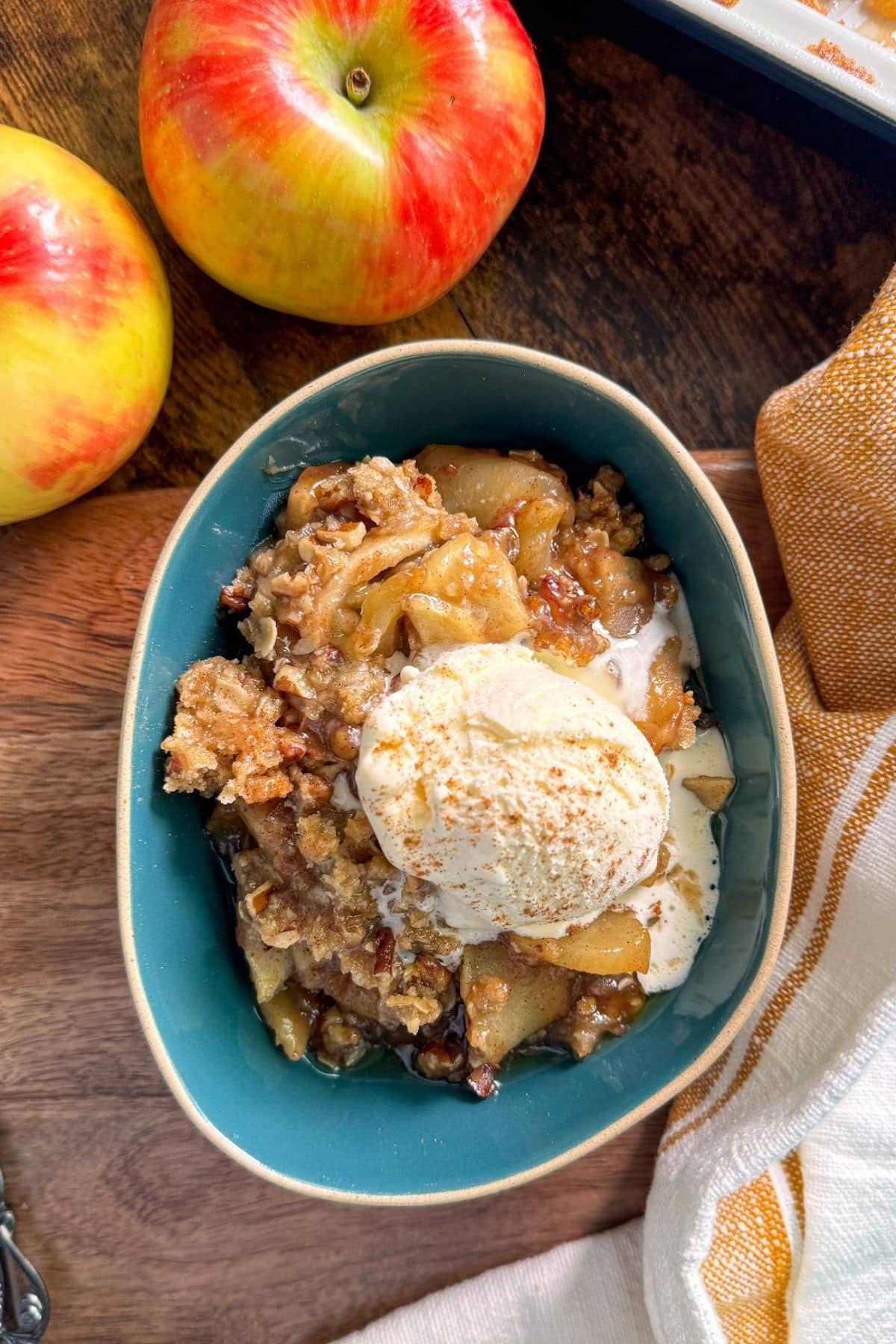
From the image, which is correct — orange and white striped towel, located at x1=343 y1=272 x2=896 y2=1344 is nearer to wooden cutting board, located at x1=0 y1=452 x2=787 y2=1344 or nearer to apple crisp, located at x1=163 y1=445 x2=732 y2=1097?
wooden cutting board, located at x1=0 y1=452 x2=787 y2=1344

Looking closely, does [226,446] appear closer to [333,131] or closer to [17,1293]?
[333,131]

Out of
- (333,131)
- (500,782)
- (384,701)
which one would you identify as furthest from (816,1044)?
(333,131)

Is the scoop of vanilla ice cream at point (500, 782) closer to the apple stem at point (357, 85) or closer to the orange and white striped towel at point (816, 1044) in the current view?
the orange and white striped towel at point (816, 1044)

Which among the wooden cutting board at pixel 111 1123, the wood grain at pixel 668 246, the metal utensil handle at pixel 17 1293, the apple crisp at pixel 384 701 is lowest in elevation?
the metal utensil handle at pixel 17 1293

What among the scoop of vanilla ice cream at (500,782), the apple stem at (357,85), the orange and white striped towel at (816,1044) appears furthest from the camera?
the orange and white striped towel at (816,1044)

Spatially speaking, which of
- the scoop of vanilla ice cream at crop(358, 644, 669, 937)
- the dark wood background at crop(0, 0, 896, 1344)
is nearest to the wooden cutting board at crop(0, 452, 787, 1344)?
the dark wood background at crop(0, 0, 896, 1344)

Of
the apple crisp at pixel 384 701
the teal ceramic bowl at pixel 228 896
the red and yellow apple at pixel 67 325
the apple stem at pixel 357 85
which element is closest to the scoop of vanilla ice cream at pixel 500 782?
the apple crisp at pixel 384 701

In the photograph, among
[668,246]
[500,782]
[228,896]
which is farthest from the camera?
[668,246]
